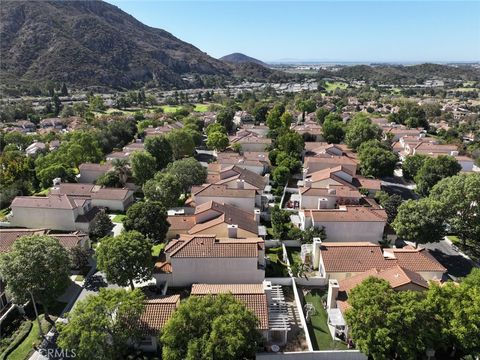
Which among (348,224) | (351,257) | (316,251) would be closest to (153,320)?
(316,251)

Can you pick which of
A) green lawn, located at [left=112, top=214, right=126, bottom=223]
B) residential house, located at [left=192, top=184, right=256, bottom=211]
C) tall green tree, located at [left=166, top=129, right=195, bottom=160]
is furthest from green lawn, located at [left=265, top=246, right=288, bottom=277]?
tall green tree, located at [left=166, top=129, right=195, bottom=160]

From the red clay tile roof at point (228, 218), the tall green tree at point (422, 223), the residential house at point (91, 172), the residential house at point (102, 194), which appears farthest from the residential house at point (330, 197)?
the residential house at point (91, 172)

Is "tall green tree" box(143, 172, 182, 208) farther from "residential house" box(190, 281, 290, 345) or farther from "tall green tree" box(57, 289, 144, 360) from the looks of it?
"tall green tree" box(57, 289, 144, 360)

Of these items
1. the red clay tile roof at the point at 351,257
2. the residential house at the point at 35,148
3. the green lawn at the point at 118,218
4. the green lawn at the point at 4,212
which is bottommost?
the green lawn at the point at 118,218

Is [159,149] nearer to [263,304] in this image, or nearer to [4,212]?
[4,212]

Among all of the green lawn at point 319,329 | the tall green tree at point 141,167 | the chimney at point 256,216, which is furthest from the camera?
the tall green tree at point 141,167

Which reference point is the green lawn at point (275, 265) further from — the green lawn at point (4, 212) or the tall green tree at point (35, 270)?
the green lawn at point (4, 212)
